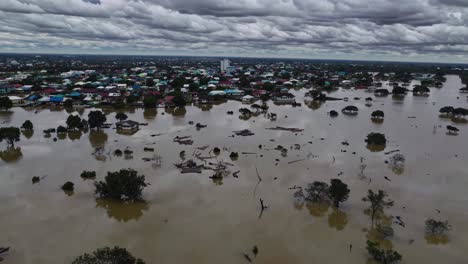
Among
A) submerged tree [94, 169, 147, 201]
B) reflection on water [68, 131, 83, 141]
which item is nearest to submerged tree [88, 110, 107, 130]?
reflection on water [68, 131, 83, 141]

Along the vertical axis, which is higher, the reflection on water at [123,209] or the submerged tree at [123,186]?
the submerged tree at [123,186]

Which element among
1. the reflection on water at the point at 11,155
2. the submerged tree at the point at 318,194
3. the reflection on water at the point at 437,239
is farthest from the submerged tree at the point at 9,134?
the reflection on water at the point at 437,239

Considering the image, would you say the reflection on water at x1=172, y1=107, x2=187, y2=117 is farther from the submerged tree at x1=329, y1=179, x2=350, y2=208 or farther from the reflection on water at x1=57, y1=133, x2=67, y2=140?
the submerged tree at x1=329, y1=179, x2=350, y2=208

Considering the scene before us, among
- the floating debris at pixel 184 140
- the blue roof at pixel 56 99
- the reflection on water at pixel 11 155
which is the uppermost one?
the blue roof at pixel 56 99

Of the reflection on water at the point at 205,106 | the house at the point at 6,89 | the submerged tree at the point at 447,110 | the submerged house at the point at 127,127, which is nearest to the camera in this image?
the submerged house at the point at 127,127

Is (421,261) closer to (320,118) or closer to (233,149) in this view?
(233,149)

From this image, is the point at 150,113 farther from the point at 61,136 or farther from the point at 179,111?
the point at 61,136

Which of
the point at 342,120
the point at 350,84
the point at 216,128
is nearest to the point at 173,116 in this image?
the point at 216,128

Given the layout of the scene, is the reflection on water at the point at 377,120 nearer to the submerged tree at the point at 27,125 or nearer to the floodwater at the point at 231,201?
the floodwater at the point at 231,201
